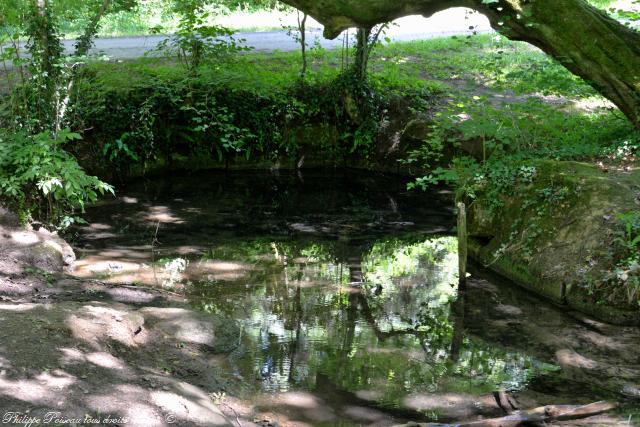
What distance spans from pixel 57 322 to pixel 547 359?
4.57 meters

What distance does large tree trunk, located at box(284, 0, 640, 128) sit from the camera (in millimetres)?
9430

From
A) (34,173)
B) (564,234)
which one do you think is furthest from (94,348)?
(564,234)

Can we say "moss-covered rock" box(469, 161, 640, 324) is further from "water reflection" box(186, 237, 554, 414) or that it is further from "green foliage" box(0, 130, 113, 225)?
"green foliage" box(0, 130, 113, 225)

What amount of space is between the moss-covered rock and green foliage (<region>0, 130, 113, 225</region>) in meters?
5.17

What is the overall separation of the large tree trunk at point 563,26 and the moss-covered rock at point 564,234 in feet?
5.29

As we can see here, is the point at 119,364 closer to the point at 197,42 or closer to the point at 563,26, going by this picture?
the point at 563,26

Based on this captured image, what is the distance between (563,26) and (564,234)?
10.9 feet

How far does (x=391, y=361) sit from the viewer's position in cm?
650

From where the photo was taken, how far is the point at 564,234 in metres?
8.09

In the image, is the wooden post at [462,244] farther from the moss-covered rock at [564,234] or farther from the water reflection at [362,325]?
the moss-covered rock at [564,234]

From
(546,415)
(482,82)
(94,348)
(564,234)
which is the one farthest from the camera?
(482,82)

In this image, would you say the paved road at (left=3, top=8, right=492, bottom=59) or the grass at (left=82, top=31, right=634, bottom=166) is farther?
the paved road at (left=3, top=8, right=492, bottom=59)

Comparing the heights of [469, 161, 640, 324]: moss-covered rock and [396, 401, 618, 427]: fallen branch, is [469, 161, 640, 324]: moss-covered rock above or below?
above

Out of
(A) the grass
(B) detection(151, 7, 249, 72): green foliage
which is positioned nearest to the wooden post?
(A) the grass
